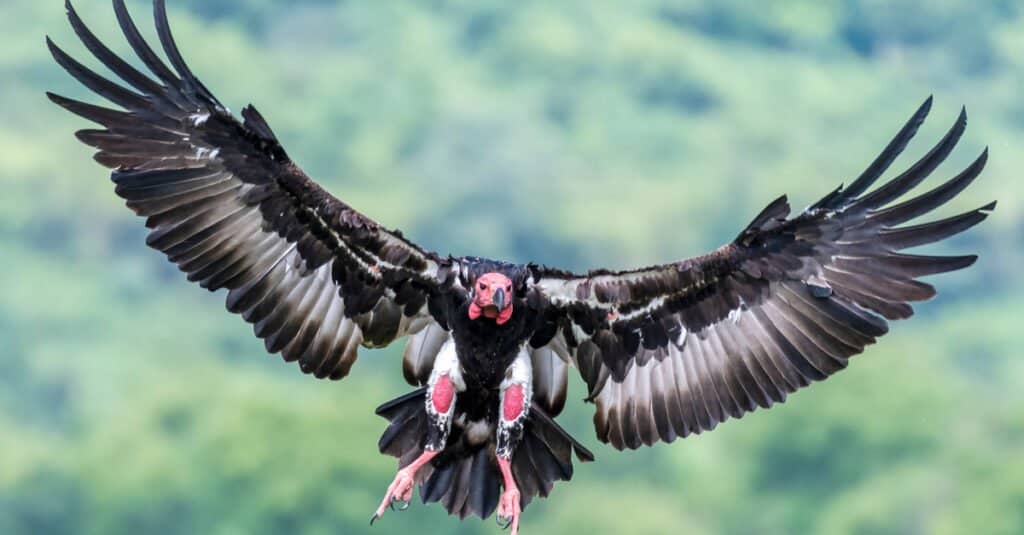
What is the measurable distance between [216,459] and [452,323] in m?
31.7

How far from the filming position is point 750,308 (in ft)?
34.8

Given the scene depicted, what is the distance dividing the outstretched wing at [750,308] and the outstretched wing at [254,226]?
108 cm

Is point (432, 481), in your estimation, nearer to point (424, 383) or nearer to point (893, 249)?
point (424, 383)

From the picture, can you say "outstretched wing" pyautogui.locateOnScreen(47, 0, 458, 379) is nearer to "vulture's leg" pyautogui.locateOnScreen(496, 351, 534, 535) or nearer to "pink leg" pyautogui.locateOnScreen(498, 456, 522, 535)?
"vulture's leg" pyautogui.locateOnScreen(496, 351, 534, 535)

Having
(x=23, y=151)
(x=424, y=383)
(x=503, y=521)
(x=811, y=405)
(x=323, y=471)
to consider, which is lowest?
(x=503, y=521)

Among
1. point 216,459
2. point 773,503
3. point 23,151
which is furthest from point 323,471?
point 23,151

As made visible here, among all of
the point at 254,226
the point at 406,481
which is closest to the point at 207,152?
the point at 254,226

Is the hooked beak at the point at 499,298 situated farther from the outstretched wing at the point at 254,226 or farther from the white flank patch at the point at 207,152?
the white flank patch at the point at 207,152

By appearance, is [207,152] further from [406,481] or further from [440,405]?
[406,481]

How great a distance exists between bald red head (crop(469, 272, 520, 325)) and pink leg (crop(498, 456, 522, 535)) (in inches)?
37.7

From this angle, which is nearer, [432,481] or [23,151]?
[432,481]

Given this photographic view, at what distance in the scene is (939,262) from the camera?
9.98 m

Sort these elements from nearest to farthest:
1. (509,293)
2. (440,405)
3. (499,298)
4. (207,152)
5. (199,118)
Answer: (499,298) < (509,293) < (199,118) < (207,152) < (440,405)

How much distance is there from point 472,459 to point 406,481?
1.71ft
